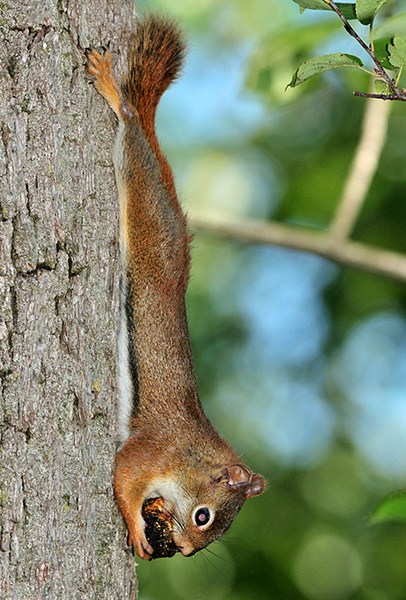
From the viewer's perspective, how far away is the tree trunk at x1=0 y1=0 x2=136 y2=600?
5.38 feet

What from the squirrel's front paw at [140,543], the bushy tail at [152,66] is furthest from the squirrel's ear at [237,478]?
the bushy tail at [152,66]

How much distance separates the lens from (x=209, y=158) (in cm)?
866

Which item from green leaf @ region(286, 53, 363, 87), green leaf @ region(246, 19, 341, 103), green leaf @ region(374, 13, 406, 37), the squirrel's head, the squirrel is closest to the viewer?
green leaf @ region(374, 13, 406, 37)

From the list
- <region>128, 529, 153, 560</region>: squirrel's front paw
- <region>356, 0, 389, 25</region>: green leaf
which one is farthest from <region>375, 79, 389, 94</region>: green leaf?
<region>128, 529, 153, 560</region>: squirrel's front paw

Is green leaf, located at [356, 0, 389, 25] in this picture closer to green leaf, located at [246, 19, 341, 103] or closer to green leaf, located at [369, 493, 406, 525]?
green leaf, located at [369, 493, 406, 525]

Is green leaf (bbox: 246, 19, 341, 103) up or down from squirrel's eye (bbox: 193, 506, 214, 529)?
up

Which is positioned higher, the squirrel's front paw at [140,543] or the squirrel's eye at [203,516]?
the squirrel's front paw at [140,543]

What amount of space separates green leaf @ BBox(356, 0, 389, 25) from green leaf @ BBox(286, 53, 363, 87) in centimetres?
9

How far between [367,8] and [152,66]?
117 centimetres

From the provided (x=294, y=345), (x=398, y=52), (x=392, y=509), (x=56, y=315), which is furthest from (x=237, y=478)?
(x=294, y=345)

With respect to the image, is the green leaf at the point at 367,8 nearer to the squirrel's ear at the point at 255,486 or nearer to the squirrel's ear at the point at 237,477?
the squirrel's ear at the point at 237,477

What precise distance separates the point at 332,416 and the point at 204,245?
2904mm

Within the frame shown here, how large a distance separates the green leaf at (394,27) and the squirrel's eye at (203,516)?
6.13ft

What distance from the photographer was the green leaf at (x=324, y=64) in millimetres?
1433
